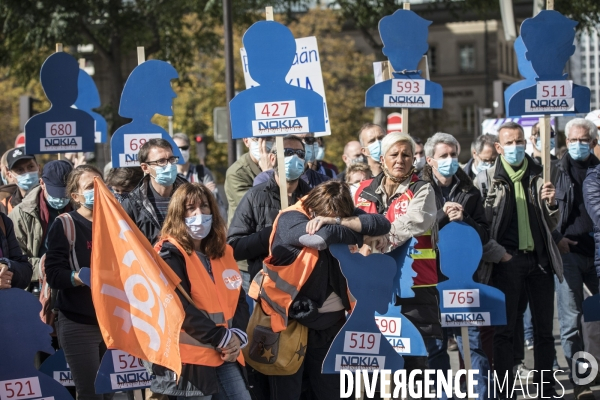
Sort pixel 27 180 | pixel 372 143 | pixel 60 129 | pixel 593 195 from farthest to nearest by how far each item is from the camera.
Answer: pixel 372 143 → pixel 27 180 → pixel 60 129 → pixel 593 195

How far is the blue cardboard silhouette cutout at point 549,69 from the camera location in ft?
27.0

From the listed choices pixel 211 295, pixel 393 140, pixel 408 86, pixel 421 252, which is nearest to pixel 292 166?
pixel 393 140

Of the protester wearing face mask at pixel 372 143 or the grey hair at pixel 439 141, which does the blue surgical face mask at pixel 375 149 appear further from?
the grey hair at pixel 439 141

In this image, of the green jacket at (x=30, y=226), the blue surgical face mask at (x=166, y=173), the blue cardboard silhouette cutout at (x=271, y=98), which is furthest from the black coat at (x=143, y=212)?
the green jacket at (x=30, y=226)

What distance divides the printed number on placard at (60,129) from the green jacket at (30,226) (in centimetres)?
97

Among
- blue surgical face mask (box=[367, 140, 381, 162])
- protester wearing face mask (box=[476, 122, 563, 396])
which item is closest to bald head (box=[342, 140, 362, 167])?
blue surgical face mask (box=[367, 140, 381, 162])

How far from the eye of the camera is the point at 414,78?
329 inches

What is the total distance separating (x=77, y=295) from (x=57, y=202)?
1.14 metres

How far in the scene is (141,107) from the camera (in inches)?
316

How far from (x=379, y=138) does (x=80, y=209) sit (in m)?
3.63

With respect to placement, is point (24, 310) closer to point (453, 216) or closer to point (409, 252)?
point (409, 252)

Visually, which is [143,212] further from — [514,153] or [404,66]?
[514,153]

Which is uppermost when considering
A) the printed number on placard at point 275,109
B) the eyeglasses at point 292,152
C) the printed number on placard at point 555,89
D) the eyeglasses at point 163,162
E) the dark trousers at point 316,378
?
the printed number on placard at point 555,89

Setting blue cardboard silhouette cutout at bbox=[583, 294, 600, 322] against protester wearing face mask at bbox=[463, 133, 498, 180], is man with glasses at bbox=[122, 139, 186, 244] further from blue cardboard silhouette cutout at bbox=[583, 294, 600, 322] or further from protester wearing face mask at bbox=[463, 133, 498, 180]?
protester wearing face mask at bbox=[463, 133, 498, 180]
